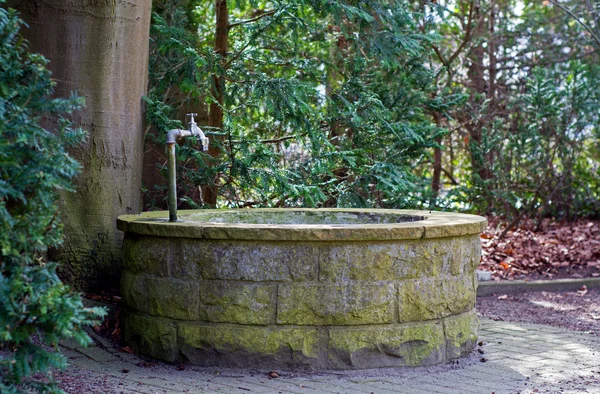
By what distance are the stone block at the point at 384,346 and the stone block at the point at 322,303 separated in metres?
0.10

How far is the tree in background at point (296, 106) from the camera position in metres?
6.70

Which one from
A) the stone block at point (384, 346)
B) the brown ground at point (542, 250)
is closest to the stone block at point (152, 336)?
the stone block at point (384, 346)

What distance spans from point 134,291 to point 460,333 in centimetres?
215

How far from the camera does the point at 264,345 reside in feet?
14.8

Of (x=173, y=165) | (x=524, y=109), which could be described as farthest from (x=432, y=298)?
(x=524, y=109)


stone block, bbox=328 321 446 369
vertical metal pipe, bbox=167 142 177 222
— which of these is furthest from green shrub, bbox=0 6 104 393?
stone block, bbox=328 321 446 369

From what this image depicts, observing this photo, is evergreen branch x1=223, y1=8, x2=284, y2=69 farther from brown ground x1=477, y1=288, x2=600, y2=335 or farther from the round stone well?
brown ground x1=477, y1=288, x2=600, y2=335

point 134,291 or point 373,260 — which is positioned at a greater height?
point 373,260

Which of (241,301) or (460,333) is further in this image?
(460,333)

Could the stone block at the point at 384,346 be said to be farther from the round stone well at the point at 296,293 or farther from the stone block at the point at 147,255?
the stone block at the point at 147,255

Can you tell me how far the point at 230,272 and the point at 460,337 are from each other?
162 centimetres

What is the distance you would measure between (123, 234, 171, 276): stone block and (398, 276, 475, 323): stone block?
146cm

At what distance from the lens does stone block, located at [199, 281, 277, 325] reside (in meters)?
4.48

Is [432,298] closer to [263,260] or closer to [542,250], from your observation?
[263,260]
